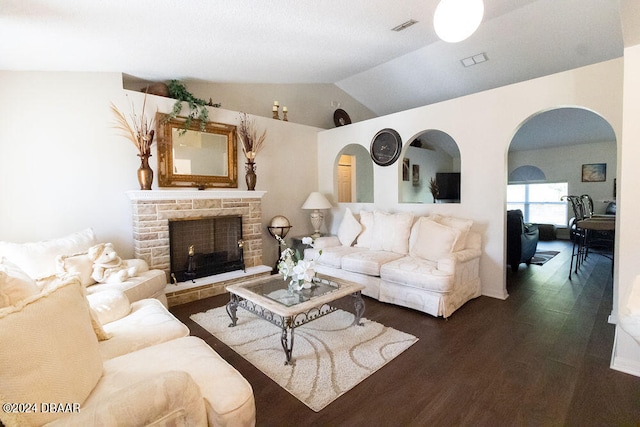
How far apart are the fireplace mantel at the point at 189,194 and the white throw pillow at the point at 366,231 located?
5.12ft

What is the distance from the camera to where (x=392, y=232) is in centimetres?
390

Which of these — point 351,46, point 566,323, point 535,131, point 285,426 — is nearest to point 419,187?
point 535,131

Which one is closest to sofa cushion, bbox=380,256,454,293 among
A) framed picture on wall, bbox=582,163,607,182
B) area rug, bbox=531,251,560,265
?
area rug, bbox=531,251,560,265

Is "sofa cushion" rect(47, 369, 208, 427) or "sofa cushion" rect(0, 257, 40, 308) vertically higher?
"sofa cushion" rect(0, 257, 40, 308)

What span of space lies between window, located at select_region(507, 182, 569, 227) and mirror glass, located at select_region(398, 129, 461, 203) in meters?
2.04

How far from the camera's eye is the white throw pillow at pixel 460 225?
10.9ft

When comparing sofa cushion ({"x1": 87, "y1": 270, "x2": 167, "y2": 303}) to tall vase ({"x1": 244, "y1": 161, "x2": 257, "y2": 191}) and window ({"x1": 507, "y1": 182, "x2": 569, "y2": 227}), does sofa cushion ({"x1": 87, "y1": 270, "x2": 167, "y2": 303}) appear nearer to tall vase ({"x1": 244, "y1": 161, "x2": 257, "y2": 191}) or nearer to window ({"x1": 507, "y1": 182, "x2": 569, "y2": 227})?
tall vase ({"x1": 244, "y1": 161, "x2": 257, "y2": 191})

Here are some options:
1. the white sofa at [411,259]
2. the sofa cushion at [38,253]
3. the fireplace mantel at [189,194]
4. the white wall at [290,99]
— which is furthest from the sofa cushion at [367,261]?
the white wall at [290,99]

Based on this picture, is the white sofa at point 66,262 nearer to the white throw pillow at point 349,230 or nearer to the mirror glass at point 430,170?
the white throw pillow at point 349,230

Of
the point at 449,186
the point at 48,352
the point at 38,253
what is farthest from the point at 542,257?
the point at 38,253

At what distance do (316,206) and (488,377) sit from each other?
335 cm

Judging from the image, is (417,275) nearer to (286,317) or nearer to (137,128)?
(286,317)

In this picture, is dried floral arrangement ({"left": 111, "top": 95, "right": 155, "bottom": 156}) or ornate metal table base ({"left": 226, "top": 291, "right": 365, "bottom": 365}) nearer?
ornate metal table base ({"left": 226, "top": 291, "right": 365, "bottom": 365})

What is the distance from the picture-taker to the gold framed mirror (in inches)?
148
